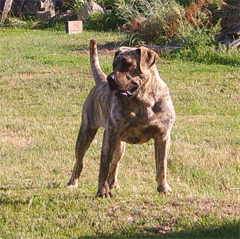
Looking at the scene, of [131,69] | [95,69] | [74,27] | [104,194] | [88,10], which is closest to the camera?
[131,69]

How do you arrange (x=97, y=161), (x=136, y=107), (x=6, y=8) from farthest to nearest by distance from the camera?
(x=6, y=8), (x=97, y=161), (x=136, y=107)

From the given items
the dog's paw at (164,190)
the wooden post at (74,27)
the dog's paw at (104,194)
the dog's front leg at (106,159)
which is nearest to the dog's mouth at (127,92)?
the dog's front leg at (106,159)

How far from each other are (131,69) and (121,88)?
0.84 ft

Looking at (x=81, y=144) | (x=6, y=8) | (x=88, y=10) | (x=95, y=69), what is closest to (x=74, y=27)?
(x=88, y=10)

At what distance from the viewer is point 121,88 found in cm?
589

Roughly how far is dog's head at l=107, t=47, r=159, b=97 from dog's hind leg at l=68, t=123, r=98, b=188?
1292mm

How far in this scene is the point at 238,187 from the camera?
24.0ft

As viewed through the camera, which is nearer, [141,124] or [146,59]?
[146,59]

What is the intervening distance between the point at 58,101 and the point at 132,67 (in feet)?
21.1

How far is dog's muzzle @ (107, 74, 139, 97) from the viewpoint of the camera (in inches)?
230

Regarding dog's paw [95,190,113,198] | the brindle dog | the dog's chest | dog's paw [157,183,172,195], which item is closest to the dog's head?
the brindle dog

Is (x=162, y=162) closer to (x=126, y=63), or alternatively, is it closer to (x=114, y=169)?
(x=114, y=169)

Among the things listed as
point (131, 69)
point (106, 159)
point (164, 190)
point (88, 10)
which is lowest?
point (88, 10)

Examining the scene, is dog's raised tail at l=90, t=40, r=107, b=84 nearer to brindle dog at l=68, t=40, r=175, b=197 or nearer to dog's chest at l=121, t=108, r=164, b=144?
brindle dog at l=68, t=40, r=175, b=197
